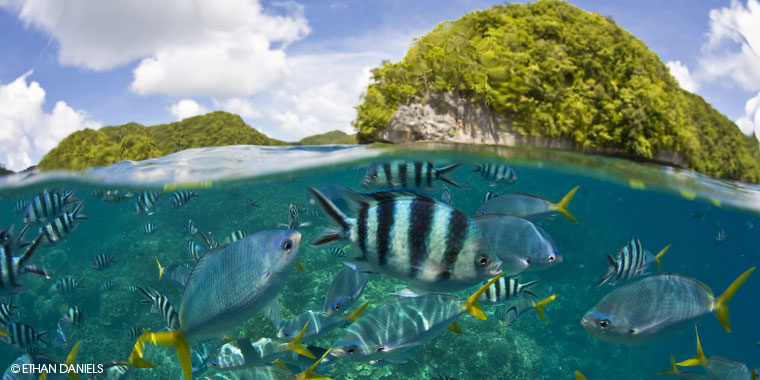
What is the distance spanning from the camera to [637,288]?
383 centimetres

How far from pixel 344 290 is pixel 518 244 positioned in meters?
1.87

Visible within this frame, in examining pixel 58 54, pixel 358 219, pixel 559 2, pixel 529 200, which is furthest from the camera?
pixel 559 2

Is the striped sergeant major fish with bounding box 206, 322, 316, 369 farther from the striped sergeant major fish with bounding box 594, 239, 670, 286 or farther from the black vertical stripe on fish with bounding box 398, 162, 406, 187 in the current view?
the striped sergeant major fish with bounding box 594, 239, 670, 286

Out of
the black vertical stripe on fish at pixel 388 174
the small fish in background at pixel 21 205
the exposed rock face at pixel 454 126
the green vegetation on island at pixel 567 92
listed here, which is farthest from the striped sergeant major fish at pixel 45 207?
the exposed rock face at pixel 454 126

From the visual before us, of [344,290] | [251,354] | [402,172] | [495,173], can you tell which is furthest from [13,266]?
[495,173]

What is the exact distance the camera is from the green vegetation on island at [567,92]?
9914 millimetres

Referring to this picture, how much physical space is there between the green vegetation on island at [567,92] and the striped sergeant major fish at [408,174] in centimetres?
593

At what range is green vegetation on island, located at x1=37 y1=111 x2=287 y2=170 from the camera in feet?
25.7

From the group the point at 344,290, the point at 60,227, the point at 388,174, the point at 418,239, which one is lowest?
the point at 344,290

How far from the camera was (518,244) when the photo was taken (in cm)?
364

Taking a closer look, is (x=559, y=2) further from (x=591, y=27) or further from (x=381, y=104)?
(x=381, y=104)

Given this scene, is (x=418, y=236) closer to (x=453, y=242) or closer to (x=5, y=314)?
(x=453, y=242)

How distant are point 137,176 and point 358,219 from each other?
37.0ft

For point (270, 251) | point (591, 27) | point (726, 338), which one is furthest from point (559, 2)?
point (726, 338)
